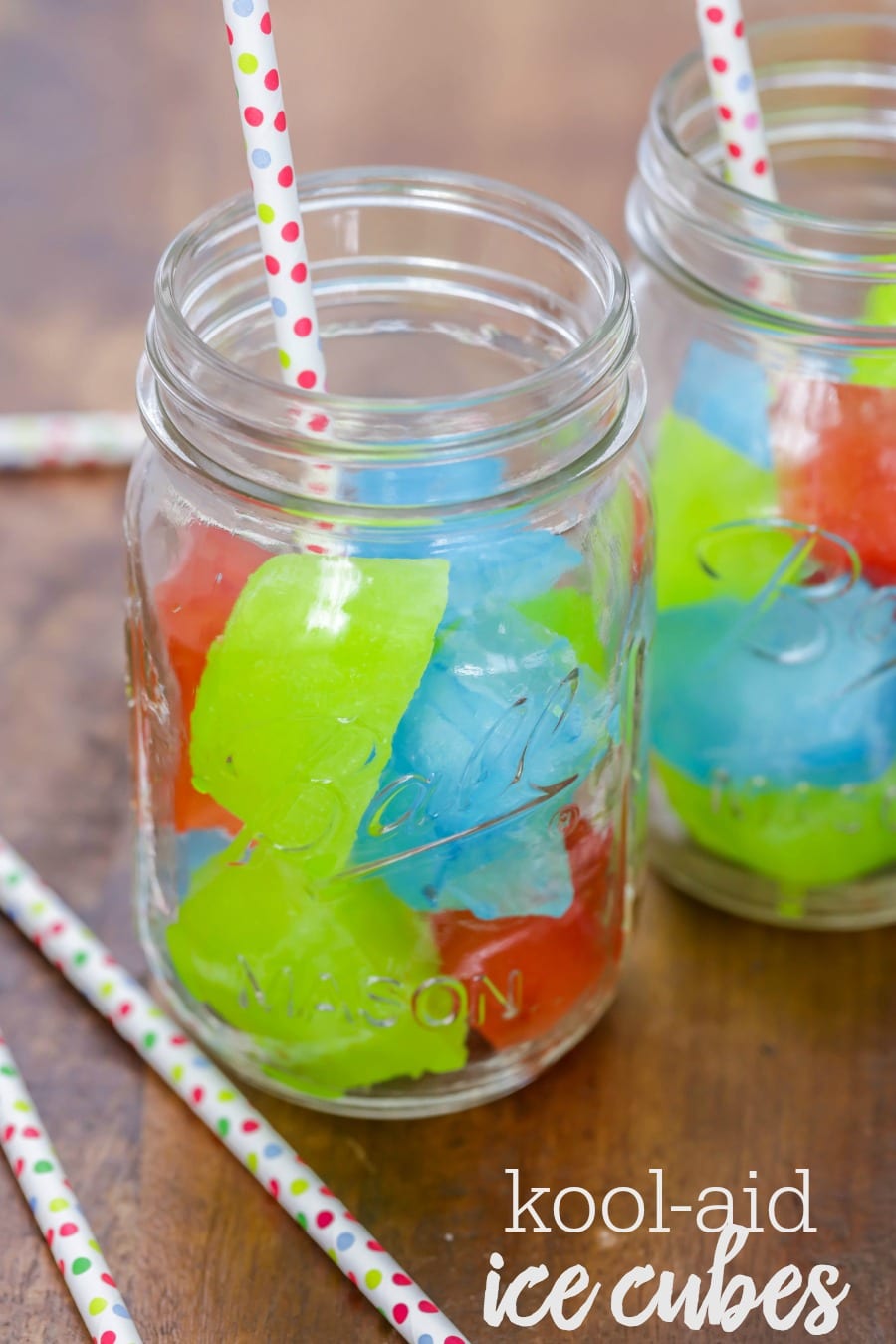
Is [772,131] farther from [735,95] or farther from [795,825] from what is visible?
[795,825]

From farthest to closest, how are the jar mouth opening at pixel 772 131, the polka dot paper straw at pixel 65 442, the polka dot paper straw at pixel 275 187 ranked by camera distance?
the polka dot paper straw at pixel 65 442, the jar mouth opening at pixel 772 131, the polka dot paper straw at pixel 275 187

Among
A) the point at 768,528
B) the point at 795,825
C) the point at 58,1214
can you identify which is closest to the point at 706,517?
the point at 768,528

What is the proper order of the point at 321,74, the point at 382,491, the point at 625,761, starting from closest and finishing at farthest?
the point at 382,491
the point at 625,761
the point at 321,74

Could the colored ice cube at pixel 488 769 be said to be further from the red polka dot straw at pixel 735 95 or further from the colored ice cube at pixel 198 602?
the red polka dot straw at pixel 735 95

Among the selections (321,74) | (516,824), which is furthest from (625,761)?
(321,74)

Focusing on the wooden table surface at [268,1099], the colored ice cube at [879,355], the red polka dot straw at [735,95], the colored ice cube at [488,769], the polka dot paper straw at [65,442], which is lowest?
the wooden table surface at [268,1099]

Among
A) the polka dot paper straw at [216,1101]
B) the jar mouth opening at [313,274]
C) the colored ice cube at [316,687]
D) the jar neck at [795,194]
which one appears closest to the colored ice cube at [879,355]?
the jar neck at [795,194]

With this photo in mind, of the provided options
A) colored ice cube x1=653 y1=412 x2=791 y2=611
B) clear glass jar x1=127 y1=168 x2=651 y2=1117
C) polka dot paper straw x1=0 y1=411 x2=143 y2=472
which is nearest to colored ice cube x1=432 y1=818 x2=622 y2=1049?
clear glass jar x1=127 y1=168 x2=651 y2=1117

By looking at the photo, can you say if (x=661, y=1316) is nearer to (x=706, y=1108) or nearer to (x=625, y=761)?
(x=706, y=1108)
